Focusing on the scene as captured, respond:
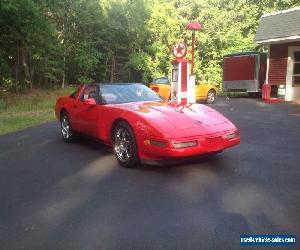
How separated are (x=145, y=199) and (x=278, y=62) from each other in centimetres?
1656

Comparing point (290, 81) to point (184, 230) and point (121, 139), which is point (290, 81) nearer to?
point (121, 139)

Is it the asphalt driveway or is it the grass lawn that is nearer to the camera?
the asphalt driveway

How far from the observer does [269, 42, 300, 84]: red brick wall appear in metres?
19.0

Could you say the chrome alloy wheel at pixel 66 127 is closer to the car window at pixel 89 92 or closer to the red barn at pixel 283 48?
the car window at pixel 89 92

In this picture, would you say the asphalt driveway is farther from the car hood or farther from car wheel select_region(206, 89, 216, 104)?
car wheel select_region(206, 89, 216, 104)

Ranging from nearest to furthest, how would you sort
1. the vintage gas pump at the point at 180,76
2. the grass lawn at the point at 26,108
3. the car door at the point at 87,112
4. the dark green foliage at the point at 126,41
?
1. the car door at the point at 87,112
2. the grass lawn at the point at 26,108
3. the vintage gas pump at the point at 180,76
4. the dark green foliage at the point at 126,41

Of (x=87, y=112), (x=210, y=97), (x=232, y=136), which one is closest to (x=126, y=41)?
(x=210, y=97)

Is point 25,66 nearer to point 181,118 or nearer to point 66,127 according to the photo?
point 66,127

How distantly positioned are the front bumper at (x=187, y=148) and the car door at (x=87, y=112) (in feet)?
5.24

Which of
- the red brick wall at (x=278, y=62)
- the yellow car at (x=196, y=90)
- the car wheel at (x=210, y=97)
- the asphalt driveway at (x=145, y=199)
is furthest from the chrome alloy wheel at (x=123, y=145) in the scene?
the red brick wall at (x=278, y=62)

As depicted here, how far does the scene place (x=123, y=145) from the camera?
6.15 m

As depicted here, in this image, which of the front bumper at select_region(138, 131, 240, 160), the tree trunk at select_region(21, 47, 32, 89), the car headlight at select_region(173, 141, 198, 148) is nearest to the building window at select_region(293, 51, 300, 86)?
the front bumper at select_region(138, 131, 240, 160)

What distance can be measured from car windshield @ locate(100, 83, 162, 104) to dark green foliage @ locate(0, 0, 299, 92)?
16342mm

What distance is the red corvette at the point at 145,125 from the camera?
5.48 metres
